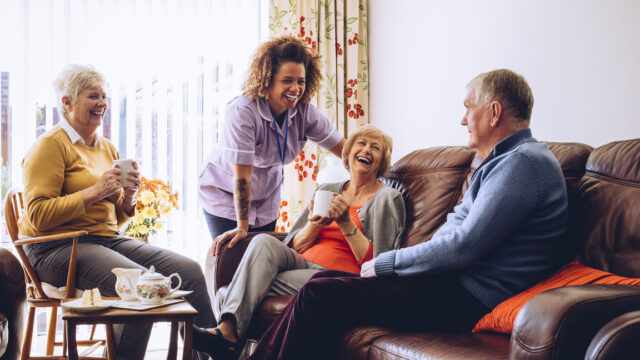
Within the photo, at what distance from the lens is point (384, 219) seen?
218 centimetres

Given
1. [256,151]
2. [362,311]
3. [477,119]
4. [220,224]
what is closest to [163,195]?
[220,224]

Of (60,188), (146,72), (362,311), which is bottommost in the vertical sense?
(362,311)

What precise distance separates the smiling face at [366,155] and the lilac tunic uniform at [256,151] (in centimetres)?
36

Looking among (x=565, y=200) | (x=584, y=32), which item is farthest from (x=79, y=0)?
(x=565, y=200)

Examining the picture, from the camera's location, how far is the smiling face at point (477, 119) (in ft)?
5.40

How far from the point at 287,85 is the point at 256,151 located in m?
0.35

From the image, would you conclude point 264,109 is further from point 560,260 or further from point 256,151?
point 560,260

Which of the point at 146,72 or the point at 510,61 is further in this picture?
the point at 146,72

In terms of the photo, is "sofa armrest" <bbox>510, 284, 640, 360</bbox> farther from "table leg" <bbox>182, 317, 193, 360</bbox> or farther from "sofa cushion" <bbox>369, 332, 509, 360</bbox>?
"table leg" <bbox>182, 317, 193, 360</bbox>

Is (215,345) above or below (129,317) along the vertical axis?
below

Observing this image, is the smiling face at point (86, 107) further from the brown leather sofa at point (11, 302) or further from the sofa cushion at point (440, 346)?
the sofa cushion at point (440, 346)

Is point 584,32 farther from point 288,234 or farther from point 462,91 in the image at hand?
point 288,234

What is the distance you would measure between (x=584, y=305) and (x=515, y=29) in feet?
5.64

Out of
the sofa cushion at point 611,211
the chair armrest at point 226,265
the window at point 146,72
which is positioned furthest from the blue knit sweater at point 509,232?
the window at point 146,72
